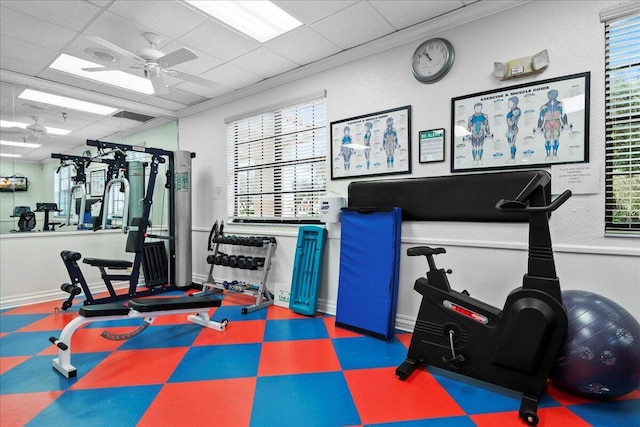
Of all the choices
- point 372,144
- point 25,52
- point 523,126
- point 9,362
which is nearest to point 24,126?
point 25,52

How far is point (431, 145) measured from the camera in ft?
10.3

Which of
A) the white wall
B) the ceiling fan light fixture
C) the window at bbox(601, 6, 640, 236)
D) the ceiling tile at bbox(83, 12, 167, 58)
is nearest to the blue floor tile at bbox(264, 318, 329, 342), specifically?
the white wall

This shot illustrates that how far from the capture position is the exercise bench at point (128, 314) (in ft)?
8.09

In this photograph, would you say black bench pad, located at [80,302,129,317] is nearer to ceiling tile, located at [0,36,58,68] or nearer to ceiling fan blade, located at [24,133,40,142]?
ceiling tile, located at [0,36,58,68]

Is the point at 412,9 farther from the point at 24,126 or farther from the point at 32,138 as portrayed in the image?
the point at 24,126

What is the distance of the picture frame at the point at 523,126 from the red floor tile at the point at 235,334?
2566 millimetres

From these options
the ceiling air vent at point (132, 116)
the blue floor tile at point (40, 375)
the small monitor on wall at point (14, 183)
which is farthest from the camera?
the ceiling air vent at point (132, 116)

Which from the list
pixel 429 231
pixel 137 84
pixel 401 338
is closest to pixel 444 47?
pixel 429 231

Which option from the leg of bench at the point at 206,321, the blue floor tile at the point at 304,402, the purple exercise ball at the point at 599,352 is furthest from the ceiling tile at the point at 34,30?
the purple exercise ball at the point at 599,352

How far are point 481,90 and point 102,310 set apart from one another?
12.6 ft

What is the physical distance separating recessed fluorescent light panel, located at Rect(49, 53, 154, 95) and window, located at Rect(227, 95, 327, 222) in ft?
4.33

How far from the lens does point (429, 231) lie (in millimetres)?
3180

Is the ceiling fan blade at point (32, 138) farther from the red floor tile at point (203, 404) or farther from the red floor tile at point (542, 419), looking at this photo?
the red floor tile at point (542, 419)

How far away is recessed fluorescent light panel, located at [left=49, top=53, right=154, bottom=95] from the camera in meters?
3.87
